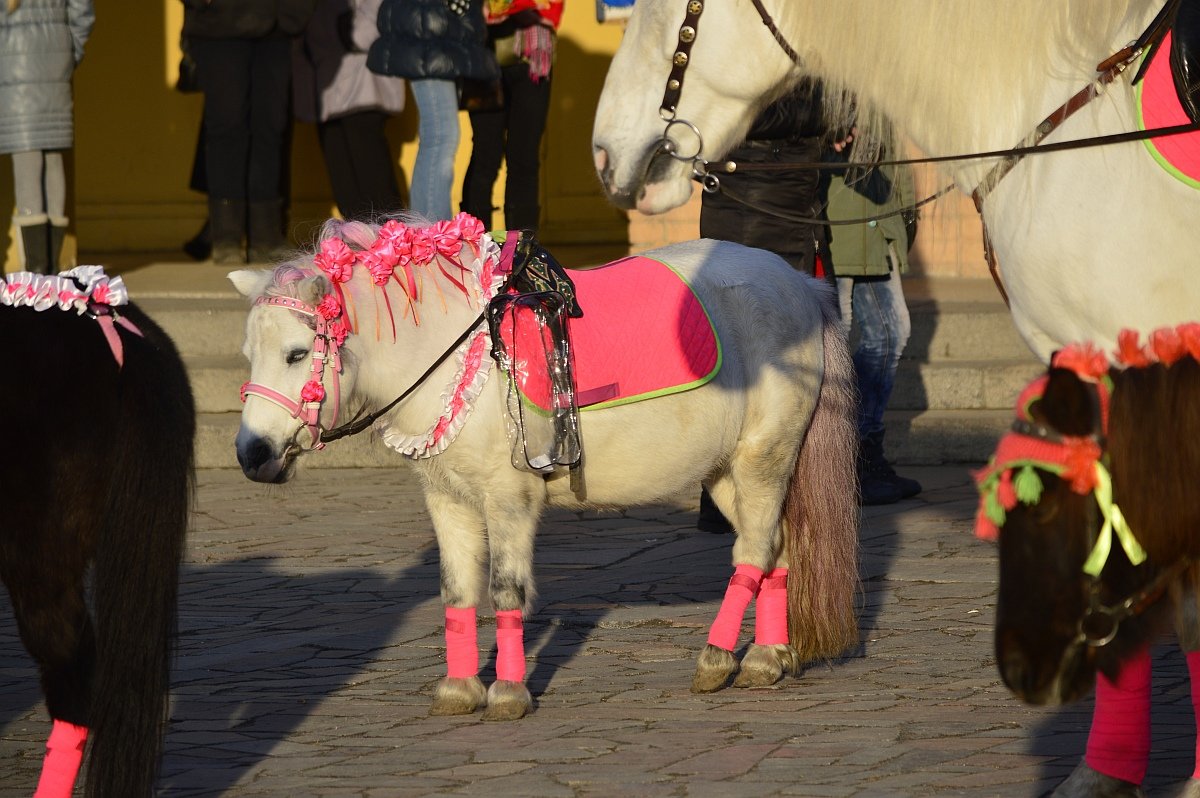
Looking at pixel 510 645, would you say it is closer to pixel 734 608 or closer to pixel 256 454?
pixel 734 608

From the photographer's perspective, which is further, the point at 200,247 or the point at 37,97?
the point at 200,247

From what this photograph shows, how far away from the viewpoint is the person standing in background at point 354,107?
1134cm

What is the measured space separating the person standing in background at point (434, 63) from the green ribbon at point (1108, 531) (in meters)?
7.17

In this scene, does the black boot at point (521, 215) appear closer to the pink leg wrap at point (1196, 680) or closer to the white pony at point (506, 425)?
the white pony at point (506, 425)

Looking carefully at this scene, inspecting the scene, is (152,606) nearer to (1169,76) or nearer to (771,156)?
(1169,76)

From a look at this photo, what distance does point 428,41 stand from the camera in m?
9.84

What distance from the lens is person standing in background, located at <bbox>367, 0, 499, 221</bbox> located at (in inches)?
387

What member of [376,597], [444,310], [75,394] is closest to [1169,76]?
[444,310]

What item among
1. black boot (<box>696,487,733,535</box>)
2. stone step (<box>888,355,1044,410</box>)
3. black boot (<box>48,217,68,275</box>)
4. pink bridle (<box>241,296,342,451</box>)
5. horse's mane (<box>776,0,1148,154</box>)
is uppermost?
horse's mane (<box>776,0,1148,154</box>)

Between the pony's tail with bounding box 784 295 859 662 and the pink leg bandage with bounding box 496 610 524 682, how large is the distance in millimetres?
955

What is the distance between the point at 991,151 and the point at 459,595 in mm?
2058

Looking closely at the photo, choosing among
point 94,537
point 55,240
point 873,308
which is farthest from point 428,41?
point 94,537

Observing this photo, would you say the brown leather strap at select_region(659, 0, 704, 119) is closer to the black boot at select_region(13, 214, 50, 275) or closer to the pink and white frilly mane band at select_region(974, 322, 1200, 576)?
the pink and white frilly mane band at select_region(974, 322, 1200, 576)

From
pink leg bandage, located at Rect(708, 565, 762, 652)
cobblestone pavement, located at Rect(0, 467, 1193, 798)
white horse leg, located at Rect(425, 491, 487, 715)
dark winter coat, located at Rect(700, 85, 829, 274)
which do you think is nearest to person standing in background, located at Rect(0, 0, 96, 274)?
cobblestone pavement, located at Rect(0, 467, 1193, 798)
